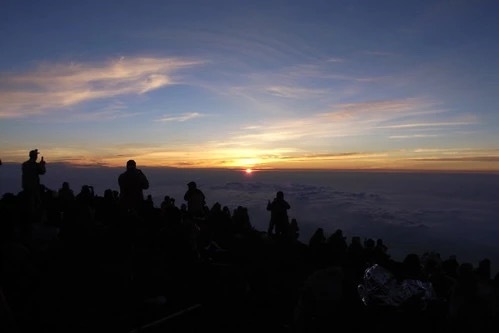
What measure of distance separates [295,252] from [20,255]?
10241 millimetres

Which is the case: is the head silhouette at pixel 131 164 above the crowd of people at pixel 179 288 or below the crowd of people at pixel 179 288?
above

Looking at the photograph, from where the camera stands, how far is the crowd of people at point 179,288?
5.53m

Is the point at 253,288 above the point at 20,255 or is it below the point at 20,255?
below

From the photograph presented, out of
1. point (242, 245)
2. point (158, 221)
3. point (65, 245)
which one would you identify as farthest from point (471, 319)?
point (158, 221)

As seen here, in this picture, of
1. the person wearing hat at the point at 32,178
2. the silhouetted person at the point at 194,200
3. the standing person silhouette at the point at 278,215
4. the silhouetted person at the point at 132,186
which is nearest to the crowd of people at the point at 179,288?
the person wearing hat at the point at 32,178

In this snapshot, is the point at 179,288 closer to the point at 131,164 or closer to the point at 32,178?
the point at 131,164

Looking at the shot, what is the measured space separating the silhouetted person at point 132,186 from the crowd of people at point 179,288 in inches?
38.7

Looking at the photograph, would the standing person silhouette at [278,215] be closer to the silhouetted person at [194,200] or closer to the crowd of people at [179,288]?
the silhouetted person at [194,200]

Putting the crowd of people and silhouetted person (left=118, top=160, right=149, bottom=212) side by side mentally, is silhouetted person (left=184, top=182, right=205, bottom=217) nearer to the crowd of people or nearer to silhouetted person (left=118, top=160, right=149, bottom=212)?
silhouetted person (left=118, top=160, right=149, bottom=212)

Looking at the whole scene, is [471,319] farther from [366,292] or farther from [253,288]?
[253,288]

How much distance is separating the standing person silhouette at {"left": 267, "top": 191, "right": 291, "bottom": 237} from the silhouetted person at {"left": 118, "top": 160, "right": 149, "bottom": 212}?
5079 millimetres

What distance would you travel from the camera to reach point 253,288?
9562 millimetres

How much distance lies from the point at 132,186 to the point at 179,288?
15.6ft

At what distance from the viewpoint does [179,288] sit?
8.34 meters
